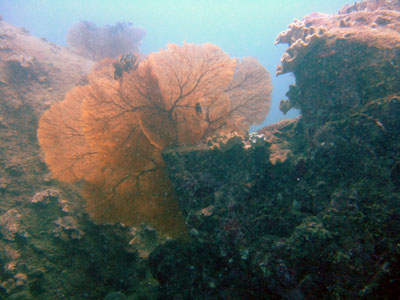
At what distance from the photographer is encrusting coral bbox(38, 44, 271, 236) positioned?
3.79 metres

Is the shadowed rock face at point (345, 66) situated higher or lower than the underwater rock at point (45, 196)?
higher

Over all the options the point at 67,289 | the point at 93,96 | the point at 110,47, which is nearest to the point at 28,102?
the point at 93,96

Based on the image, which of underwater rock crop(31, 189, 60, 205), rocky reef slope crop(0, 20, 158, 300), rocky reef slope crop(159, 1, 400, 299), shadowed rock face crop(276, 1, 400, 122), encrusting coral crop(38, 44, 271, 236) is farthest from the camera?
underwater rock crop(31, 189, 60, 205)

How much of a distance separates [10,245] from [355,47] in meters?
7.25

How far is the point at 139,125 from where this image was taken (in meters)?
4.06

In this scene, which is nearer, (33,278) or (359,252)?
(359,252)

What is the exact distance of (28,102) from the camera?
19.4 ft

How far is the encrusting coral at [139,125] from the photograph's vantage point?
379 cm

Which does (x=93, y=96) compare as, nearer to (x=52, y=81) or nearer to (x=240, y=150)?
(x=240, y=150)

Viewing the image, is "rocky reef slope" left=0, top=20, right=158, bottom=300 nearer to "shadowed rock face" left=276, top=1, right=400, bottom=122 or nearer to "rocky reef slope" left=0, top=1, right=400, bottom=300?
"rocky reef slope" left=0, top=1, right=400, bottom=300

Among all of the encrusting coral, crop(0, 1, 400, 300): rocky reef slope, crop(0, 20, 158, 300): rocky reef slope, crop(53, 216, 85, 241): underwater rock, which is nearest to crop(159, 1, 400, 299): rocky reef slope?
crop(0, 1, 400, 300): rocky reef slope

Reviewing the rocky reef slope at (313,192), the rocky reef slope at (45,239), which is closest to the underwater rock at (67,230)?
the rocky reef slope at (45,239)

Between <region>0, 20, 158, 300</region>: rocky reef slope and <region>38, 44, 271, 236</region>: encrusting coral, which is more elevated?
<region>38, 44, 271, 236</region>: encrusting coral

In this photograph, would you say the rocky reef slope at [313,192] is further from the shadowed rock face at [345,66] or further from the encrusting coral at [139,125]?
the encrusting coral at [139,125]
